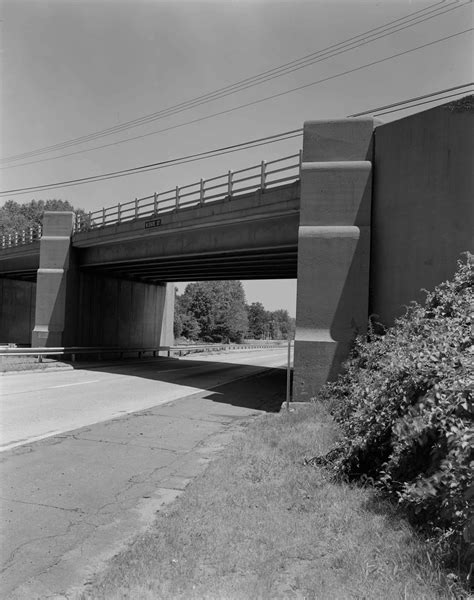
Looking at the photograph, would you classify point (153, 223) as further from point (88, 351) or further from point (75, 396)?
point (75, 396)

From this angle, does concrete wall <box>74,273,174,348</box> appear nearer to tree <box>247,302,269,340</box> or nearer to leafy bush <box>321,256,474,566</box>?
leafy bush <box>321,256,474,566</box>

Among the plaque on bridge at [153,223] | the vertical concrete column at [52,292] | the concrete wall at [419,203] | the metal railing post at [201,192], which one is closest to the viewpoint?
the concrete wall at [419,203]

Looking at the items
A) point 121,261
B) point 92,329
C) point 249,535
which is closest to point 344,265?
point 249,535

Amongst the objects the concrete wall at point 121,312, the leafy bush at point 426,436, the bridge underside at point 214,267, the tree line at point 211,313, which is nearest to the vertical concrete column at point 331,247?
the bridge underside at point 214,267

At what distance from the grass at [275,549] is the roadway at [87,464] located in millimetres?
431

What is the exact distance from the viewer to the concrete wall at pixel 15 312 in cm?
4166

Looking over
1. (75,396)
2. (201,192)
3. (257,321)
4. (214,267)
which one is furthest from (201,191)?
(257,321)

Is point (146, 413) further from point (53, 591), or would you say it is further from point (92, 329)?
point (92, 329)

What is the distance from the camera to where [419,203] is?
11.4 m

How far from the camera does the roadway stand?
3.97 metres

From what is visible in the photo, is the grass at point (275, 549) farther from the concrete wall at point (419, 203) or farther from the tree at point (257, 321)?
the tree at point (257, 321)

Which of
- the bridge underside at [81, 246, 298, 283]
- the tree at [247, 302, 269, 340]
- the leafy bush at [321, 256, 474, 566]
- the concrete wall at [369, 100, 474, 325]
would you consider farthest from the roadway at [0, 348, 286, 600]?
the tree at [247, 302, 269, 340]

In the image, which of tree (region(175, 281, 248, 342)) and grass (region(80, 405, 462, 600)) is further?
tree (region(175, 281, 248, 342))

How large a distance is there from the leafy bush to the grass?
0.26 metres
